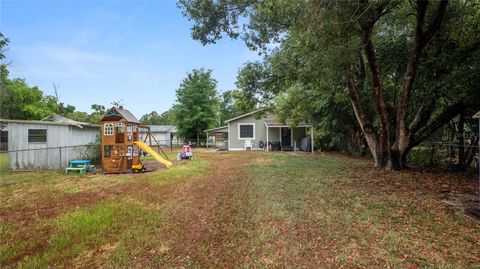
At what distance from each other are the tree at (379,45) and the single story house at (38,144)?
29.6 ft

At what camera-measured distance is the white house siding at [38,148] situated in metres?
11.7

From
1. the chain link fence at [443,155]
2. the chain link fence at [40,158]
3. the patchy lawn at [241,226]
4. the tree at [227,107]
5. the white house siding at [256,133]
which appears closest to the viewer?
the patchy lawn at [241,226]

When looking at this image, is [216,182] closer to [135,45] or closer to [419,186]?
[419,186]

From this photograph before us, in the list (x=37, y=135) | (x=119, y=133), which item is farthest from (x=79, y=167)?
(x=37, y=135)

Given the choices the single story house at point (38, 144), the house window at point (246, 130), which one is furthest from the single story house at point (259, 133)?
the single story house at point (38, 144)

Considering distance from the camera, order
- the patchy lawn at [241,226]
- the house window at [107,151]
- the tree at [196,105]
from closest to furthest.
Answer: the patchy lawn at [241,226] → the house window at [107,151] → the tree at [196,105]

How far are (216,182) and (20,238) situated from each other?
494 centimetres

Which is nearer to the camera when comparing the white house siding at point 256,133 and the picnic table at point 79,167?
the picnic table at point 79,167

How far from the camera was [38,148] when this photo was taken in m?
Answer: 11.8

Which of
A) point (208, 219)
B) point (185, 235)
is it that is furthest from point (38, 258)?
point (208, 219)

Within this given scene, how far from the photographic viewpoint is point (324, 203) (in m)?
5.38

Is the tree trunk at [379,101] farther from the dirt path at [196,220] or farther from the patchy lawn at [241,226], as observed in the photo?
the dirt path at [196,220]

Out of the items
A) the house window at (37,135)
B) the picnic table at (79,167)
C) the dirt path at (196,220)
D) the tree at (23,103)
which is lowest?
the dirt path at (196,220)

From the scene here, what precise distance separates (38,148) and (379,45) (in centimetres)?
1510
